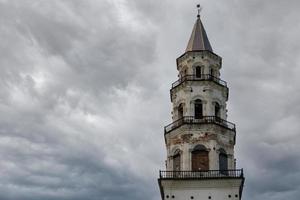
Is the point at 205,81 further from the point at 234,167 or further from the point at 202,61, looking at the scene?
the point at 234,167

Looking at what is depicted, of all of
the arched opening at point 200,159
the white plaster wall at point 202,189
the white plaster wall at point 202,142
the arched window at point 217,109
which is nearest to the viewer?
the white plaster wall at point 202,189

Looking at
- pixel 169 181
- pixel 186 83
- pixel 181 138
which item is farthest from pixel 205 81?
pixel 169 181

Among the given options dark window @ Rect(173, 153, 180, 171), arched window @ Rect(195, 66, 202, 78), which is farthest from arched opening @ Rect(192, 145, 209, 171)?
arched window @ Rect(195, 66, 202, 78)

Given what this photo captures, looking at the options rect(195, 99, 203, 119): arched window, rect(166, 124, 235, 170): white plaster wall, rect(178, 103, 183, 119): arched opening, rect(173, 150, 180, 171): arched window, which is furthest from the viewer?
rect(178, 103, 183, 119): arched opening

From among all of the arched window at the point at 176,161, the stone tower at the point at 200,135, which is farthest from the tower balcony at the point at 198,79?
the arched window at the point at 176,161

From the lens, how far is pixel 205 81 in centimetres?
5506

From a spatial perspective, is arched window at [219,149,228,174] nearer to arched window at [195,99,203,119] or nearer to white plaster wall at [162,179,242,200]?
white plaster wall at [162,179,242,200]

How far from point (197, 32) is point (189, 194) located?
59.2ft

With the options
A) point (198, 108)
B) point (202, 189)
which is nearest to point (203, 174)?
point (202, 189)

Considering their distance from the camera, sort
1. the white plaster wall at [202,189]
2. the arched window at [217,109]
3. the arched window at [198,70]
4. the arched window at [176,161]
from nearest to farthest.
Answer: the white plaster wall at [202,189] < the arched window at [176,161] < the arched window at [217,109] < the arched window at [198,70]

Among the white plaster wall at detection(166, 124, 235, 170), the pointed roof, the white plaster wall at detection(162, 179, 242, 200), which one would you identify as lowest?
the white plaster wall at detection(162, 179, 242, 200)

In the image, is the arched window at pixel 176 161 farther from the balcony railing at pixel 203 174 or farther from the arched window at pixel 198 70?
the arched window at pixel 198 70

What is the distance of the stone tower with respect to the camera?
164ft

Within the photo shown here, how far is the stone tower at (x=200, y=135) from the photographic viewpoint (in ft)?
164
